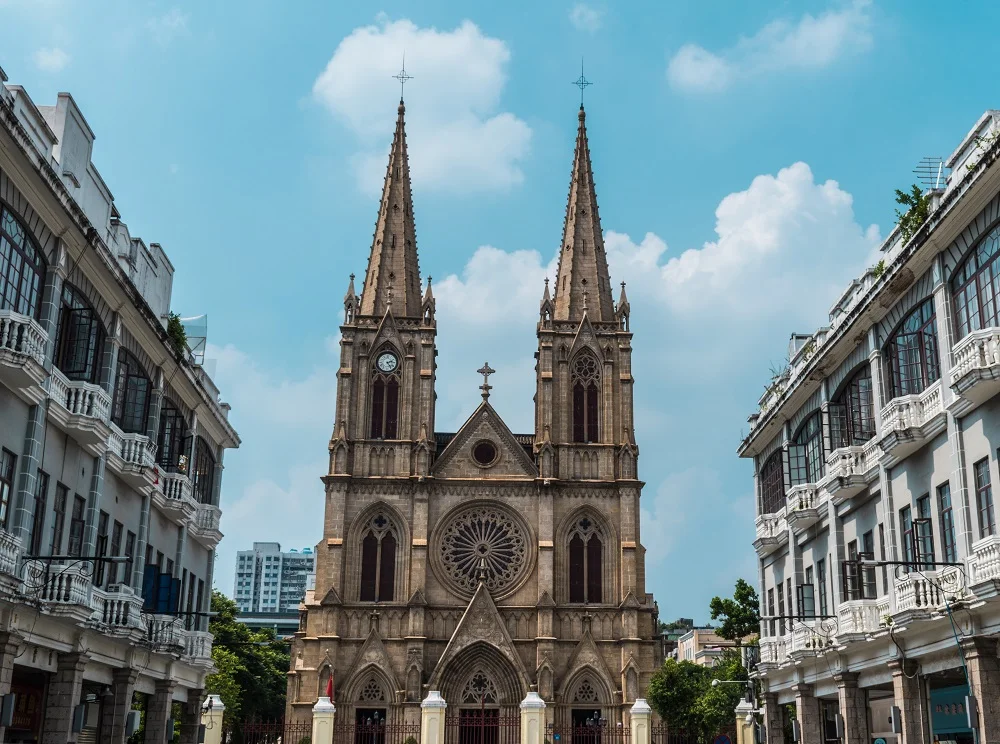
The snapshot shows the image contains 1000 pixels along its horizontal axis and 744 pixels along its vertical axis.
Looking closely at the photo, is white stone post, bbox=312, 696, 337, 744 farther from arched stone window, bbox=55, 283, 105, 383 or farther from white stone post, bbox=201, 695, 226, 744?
arched stone window, bbox=55, 283, 105, 383

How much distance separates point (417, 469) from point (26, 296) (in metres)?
35.6

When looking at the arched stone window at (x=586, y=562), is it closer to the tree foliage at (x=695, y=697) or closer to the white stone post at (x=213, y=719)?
the tree foliage at (x=695, y=697)

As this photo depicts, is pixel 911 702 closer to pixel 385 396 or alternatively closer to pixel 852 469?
pixel 852 469

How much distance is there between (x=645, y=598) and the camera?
54.2m

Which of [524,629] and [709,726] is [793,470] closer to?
[709,726]

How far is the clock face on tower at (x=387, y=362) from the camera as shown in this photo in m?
57.9

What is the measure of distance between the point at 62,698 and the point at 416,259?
4160 centimetres

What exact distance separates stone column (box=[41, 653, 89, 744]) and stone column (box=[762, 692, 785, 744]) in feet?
68.1

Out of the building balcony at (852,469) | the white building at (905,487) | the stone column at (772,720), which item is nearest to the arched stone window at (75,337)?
the white building at (905,487)

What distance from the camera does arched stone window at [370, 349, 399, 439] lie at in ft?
186

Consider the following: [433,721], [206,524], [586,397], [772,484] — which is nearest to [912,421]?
[772,484]

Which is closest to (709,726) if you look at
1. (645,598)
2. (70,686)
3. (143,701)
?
(645,598)

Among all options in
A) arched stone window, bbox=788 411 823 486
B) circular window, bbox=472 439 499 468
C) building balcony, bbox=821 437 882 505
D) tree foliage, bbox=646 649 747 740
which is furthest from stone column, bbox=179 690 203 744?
circular window, bbox=472 439 499 468

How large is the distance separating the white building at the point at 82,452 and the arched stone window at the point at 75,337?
0.04 metres
